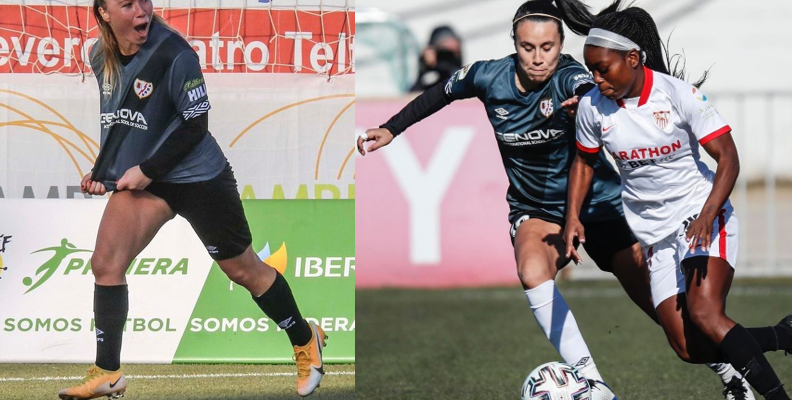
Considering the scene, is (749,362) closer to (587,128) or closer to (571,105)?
(587,128)

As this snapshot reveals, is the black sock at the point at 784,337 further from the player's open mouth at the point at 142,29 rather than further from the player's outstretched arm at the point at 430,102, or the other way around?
the player's open mouth at the point at 142,29

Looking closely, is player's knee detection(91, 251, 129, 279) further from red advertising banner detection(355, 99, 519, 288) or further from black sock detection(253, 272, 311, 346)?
red advertising banner detection(355, 99, 519, 288)

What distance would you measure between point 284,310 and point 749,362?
213cm

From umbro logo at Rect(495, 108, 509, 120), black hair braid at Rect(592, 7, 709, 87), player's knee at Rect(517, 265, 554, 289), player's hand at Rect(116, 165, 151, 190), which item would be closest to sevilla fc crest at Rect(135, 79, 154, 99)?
player's hand at Rect(116, 165, 151, 190)

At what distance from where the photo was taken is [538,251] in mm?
5500

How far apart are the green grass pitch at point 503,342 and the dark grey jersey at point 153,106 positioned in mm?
1577

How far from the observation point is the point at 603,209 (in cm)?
571

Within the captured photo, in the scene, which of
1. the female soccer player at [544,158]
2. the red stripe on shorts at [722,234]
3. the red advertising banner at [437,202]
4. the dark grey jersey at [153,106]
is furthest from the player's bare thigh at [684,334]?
the red advertising banner at [437,202]

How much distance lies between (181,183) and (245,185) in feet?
1.17

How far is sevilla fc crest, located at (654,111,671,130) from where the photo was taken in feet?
16.3

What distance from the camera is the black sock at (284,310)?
5.75m

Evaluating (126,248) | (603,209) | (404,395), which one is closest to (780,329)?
(603,209)

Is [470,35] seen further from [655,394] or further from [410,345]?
[655,394]

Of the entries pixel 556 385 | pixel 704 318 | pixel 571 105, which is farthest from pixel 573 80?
pixel 556 385
